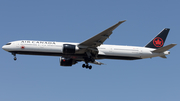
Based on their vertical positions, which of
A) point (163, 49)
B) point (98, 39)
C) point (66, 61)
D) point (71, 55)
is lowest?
point (66, 61)

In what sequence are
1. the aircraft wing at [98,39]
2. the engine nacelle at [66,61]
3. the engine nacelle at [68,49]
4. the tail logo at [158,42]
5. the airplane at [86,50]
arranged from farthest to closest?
the tail logo at [158,42] → the engine nacelle at [66,61] → the airplane at [86,50] → the engine nacelle at [68,49] → the aircraft wing at [98,39]

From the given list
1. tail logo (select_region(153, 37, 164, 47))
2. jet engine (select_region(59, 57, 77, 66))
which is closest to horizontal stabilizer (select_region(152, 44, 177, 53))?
tail logo (select_region(153, 37, 164, 47))

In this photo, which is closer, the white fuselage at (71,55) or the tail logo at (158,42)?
the white fuselage at (71,55)

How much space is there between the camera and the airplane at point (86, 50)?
38625 mm

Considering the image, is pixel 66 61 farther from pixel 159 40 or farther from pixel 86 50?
pixel 159 40

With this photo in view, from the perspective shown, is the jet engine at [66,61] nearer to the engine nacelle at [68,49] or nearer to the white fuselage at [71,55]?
the white fuselage at [71,55]

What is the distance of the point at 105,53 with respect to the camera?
1598 inches

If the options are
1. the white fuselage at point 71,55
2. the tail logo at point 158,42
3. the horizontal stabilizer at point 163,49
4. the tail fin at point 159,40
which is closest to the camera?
the horizontal stabilizer at point 163,49

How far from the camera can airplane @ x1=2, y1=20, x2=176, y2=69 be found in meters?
38.6

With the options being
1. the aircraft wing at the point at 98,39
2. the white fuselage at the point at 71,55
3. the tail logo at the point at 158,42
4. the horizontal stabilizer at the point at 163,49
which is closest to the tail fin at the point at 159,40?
the tail logo at the point at 158,42

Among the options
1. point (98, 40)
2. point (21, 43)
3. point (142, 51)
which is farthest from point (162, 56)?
point (21, 43)

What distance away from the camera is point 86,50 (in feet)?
130

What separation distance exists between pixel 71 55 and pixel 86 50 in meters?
2.22

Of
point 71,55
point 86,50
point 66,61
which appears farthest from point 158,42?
point 66,61
